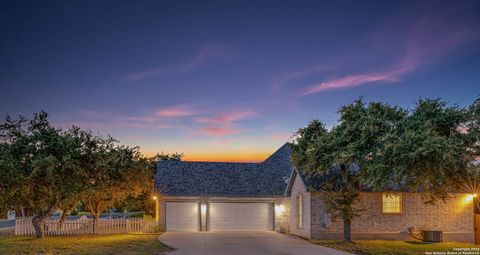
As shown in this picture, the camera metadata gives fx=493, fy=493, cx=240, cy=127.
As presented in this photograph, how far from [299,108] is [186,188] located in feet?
31.7

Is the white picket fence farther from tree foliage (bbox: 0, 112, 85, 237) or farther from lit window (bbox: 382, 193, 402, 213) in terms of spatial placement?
lit window (bbox: 382, 193, 402, 213)

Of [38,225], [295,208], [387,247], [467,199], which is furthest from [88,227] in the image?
[467,199]

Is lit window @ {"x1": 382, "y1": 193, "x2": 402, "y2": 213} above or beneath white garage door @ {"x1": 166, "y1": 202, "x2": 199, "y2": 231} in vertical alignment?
above

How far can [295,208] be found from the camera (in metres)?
30.7

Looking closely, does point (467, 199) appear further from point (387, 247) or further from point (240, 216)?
point (240, 216)

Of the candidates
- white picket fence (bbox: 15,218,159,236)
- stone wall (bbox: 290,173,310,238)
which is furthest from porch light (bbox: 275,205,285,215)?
white picket fence (bbox: 15,218,159,236)

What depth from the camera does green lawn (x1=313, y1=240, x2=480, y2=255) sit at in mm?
21552

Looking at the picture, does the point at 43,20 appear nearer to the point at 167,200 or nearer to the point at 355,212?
the point at 167,200

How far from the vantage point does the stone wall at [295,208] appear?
1101 inches

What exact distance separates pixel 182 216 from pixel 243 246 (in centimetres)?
1119

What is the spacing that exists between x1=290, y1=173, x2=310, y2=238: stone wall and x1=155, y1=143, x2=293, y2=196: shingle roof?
251cm

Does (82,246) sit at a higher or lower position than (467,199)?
lower

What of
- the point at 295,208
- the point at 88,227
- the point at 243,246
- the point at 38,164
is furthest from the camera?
the point at 88,227

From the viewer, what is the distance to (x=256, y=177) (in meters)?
35.6
